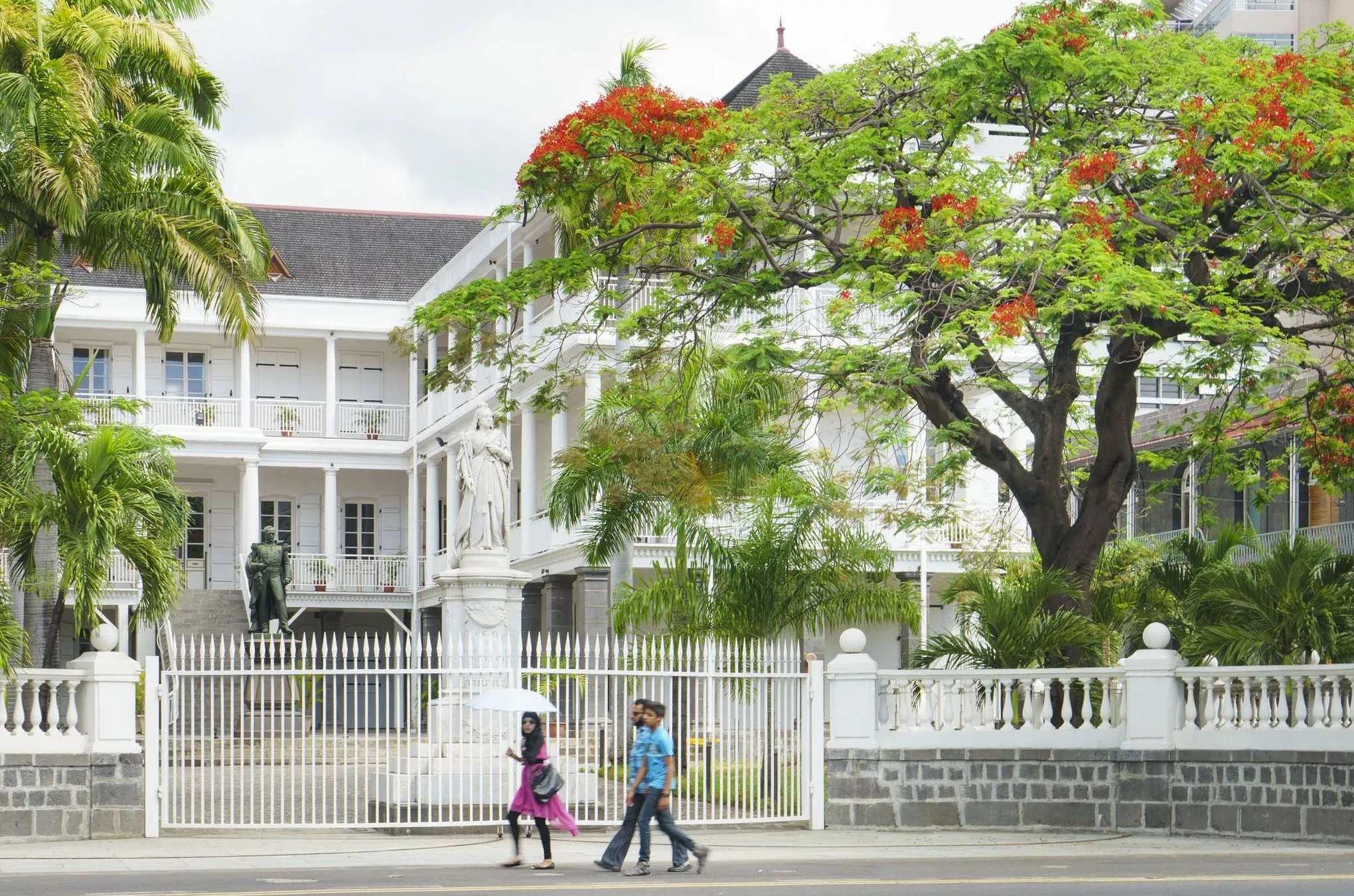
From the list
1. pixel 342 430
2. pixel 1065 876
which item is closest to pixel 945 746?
pixel 1065 876

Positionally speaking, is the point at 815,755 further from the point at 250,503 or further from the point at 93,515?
the point at 250,503

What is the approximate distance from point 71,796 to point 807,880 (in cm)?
614

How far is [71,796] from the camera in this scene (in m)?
15.1

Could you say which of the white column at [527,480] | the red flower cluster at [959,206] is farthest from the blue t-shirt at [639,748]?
the white column at [527,480]

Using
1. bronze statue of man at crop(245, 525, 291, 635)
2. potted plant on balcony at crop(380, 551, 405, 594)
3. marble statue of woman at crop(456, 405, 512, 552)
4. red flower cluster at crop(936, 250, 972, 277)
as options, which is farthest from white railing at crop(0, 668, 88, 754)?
potted plant on balcony at crop(380, 551, 405, 594)

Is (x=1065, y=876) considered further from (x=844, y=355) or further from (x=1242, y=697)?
(x=844, y=355)

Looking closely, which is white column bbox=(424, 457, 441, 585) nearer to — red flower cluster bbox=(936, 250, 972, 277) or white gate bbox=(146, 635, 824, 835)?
white gate bbox=(146, 635, 824, 835)

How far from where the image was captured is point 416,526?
127 feet

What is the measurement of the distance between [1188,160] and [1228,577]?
3.70 meters

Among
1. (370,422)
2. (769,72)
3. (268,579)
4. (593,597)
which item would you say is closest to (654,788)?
(593,597)

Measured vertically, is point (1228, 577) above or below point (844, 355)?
below

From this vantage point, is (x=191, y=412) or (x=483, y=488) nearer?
(x=483, y=488)

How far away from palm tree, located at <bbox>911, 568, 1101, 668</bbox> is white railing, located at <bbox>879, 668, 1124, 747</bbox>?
0.35 meters

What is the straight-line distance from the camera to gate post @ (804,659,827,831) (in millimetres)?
16797
